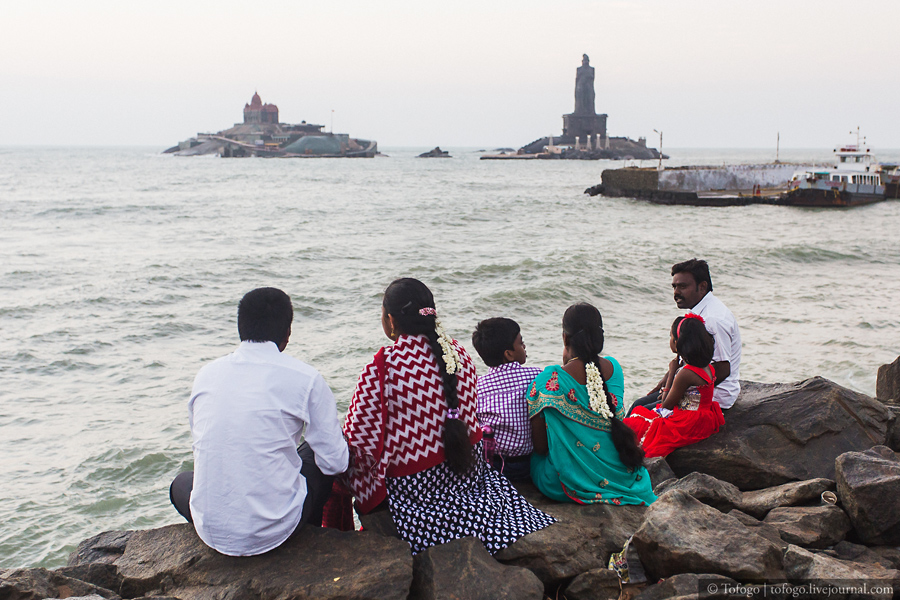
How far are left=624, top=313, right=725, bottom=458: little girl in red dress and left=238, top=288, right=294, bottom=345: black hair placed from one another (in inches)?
88.3

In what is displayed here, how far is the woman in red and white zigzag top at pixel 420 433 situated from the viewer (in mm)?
2713

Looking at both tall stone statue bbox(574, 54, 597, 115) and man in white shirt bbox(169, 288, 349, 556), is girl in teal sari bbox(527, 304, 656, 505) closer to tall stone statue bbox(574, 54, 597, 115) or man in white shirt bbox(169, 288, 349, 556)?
man in white shirt bbox(169, 288, 349, 556)

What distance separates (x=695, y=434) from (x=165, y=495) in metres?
3.69

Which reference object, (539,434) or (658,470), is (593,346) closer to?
(539,434)

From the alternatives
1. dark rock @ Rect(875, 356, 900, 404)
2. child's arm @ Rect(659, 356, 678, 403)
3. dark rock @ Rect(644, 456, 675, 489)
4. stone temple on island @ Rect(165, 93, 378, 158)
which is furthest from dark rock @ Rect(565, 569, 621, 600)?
stone temple on island @ Rect(165, 93, 378, 158)

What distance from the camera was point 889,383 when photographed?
5.45 m

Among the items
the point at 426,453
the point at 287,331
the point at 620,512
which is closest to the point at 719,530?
the point at 620,512

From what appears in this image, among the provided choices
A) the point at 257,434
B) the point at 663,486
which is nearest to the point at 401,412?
the point at 257,434

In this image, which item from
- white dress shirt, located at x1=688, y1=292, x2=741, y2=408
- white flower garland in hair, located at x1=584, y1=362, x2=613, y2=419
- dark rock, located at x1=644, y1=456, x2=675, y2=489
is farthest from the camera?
white dress shirt, located at x1=688, y1=292, x2=741, y2=408

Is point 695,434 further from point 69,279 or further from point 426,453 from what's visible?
point 69,279

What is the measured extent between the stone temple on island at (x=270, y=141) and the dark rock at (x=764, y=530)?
107 m

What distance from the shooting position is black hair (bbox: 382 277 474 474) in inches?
107

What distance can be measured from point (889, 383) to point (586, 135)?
104 meters

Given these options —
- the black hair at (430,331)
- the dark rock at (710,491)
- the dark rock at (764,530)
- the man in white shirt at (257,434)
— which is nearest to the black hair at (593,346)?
the dark rock at (710,491)
